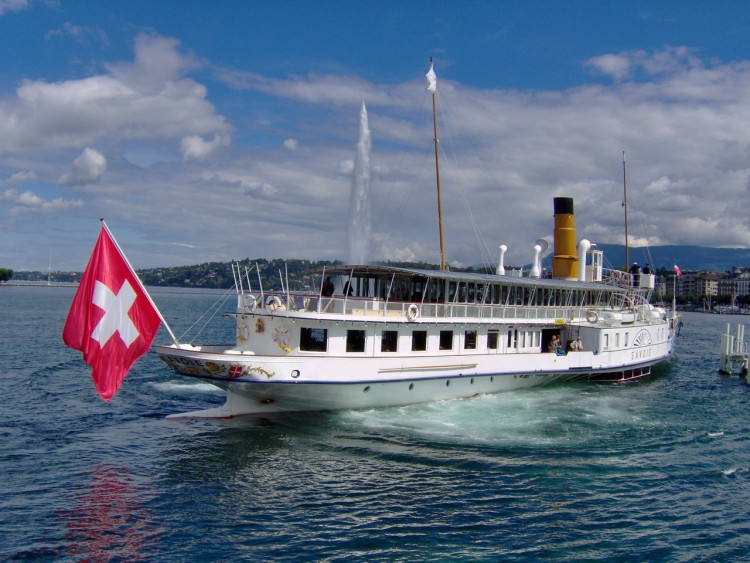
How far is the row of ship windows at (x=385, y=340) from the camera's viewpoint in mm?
23547

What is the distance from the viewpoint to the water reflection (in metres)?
13.4

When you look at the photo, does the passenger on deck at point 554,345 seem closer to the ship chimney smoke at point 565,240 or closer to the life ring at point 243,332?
the ship chimney smoke at point 565,240

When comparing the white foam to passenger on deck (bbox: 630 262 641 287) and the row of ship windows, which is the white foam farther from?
passenger on deck (bbox: 630 262 641 287)

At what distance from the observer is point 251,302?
79.4 ft

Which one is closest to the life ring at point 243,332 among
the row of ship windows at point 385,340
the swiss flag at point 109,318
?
the row of ship windows at point 385,340

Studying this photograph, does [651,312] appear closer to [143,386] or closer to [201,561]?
[143,386]

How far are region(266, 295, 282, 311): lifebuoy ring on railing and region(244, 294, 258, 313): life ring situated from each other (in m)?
0.55

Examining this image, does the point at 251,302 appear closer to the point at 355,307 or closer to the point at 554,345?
the point at 355,307

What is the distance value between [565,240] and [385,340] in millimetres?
23877

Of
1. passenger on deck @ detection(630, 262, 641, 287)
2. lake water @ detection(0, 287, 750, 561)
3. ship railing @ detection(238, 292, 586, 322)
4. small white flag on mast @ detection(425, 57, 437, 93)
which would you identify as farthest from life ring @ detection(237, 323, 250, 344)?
passenger on deck @ detection(630, 262, 641, 287)

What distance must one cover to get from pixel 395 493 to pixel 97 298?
10.3 metres

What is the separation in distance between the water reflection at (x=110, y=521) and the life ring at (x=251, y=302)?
315 inches

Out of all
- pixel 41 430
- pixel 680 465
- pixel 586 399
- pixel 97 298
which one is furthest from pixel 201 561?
pixel 586 399

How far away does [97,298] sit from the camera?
19.0 metres
